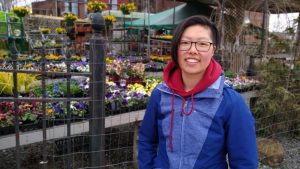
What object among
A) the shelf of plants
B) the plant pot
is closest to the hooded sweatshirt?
the shelf of plants

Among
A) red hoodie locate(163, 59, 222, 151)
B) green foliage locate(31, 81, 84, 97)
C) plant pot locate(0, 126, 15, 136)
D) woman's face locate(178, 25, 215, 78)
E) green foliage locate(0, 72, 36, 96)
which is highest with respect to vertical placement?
woman's face locate(178, 25, 215, 78)

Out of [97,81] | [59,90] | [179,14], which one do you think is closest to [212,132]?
[97,81]

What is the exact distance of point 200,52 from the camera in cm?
161

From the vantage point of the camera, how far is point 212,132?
162cm

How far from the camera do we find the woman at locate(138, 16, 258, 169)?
5.24 feet

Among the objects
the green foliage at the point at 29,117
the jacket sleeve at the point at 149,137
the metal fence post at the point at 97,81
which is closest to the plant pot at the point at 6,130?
the green foliage at the point at 29,117

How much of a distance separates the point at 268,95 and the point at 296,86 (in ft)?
1.84

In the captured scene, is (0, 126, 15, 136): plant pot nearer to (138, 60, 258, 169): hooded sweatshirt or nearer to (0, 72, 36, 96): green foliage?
(0, 72, 36, 96): green foliage

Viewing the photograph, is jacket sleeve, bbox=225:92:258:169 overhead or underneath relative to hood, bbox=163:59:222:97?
underneath

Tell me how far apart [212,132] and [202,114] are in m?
0.11

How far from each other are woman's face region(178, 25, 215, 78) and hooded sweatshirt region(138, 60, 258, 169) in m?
0.08

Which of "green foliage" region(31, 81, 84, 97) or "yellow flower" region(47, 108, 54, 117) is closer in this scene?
"yellow flower" region(47, 108, 54, 117)

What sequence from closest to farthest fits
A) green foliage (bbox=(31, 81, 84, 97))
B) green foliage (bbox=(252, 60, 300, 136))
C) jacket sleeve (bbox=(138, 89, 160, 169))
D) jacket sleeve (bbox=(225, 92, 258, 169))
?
jacket sleeve (bbox=(225, 92, 258, 169)) < jacket sleeve (bbox=(138, 89, 160, 169)) < green foliage (bbox=(31, 81, 84, 97)) < green foliage (bbox=(252, 60, 300, 136))

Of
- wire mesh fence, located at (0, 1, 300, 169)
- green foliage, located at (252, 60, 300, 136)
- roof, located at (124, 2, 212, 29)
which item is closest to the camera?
wire mesh fence, located at (0, 1, 300, 169)
